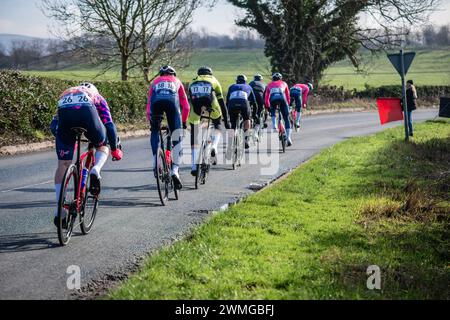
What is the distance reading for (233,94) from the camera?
43.4ft

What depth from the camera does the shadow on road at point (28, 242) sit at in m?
6.49

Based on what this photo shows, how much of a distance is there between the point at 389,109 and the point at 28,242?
1460 cm

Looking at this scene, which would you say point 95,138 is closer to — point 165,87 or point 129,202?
point 165,87

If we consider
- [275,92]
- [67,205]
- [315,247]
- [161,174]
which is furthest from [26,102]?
[315,247]

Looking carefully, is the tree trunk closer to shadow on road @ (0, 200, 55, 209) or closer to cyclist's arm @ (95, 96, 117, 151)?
shadow on road @ (0, 200, 55, 209)

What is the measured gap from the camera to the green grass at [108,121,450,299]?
503 centimetres

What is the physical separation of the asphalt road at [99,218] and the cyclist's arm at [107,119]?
1245mm

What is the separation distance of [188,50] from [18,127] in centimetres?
1466

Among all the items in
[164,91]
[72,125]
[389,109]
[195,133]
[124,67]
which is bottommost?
[389,109]

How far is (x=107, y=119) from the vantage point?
7.02 metres

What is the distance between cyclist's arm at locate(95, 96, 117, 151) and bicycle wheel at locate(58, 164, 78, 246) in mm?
648

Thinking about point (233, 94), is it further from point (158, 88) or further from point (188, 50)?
point (188, 50)

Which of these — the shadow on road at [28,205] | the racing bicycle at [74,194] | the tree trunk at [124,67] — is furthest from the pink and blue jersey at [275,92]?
the tree trunk at [124,67]

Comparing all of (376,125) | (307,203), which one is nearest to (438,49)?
(376,125)
